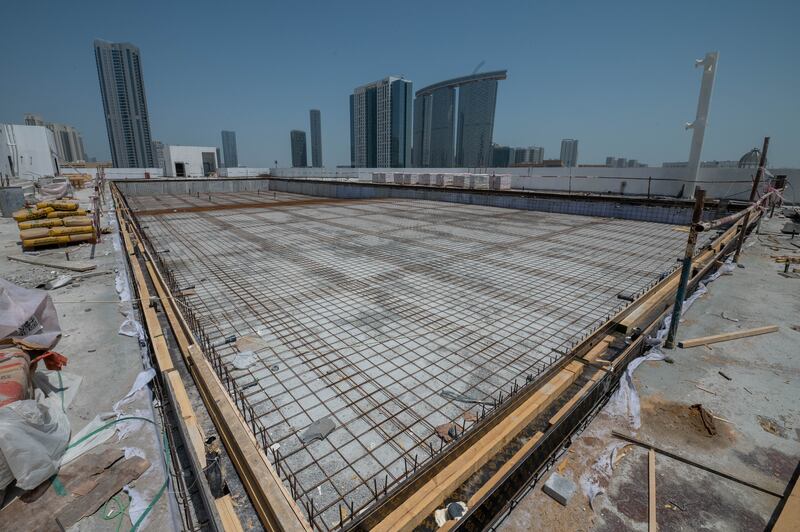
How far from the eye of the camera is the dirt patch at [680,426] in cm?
310

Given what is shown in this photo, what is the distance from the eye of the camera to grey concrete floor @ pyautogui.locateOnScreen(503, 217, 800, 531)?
2.45 metres

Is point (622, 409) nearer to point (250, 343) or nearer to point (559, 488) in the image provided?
point (559, 488)

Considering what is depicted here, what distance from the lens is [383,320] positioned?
16.8 ft

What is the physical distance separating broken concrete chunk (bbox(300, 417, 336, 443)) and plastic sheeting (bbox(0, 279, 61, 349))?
9.64 ft

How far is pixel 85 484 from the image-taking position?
8.29 feet

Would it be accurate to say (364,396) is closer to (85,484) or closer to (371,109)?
(85,484)

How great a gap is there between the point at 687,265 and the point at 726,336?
4.74ft

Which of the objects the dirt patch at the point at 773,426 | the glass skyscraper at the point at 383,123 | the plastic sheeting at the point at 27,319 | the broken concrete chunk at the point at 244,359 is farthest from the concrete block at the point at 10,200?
the glass skyscraper at the point at 383,123

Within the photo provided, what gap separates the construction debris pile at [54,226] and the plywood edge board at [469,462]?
10.7 metres

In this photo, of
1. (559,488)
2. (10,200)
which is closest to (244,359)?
(559,488)

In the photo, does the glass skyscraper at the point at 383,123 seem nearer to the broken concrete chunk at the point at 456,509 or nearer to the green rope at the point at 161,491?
the green rope at the point at 161,491

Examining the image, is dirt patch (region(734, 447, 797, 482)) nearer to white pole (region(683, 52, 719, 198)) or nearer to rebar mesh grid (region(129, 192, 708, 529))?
rebar mesh grid (region(129, 192, 708, 529))

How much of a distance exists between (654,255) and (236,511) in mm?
9632

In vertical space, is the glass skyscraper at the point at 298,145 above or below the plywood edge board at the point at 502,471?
above
